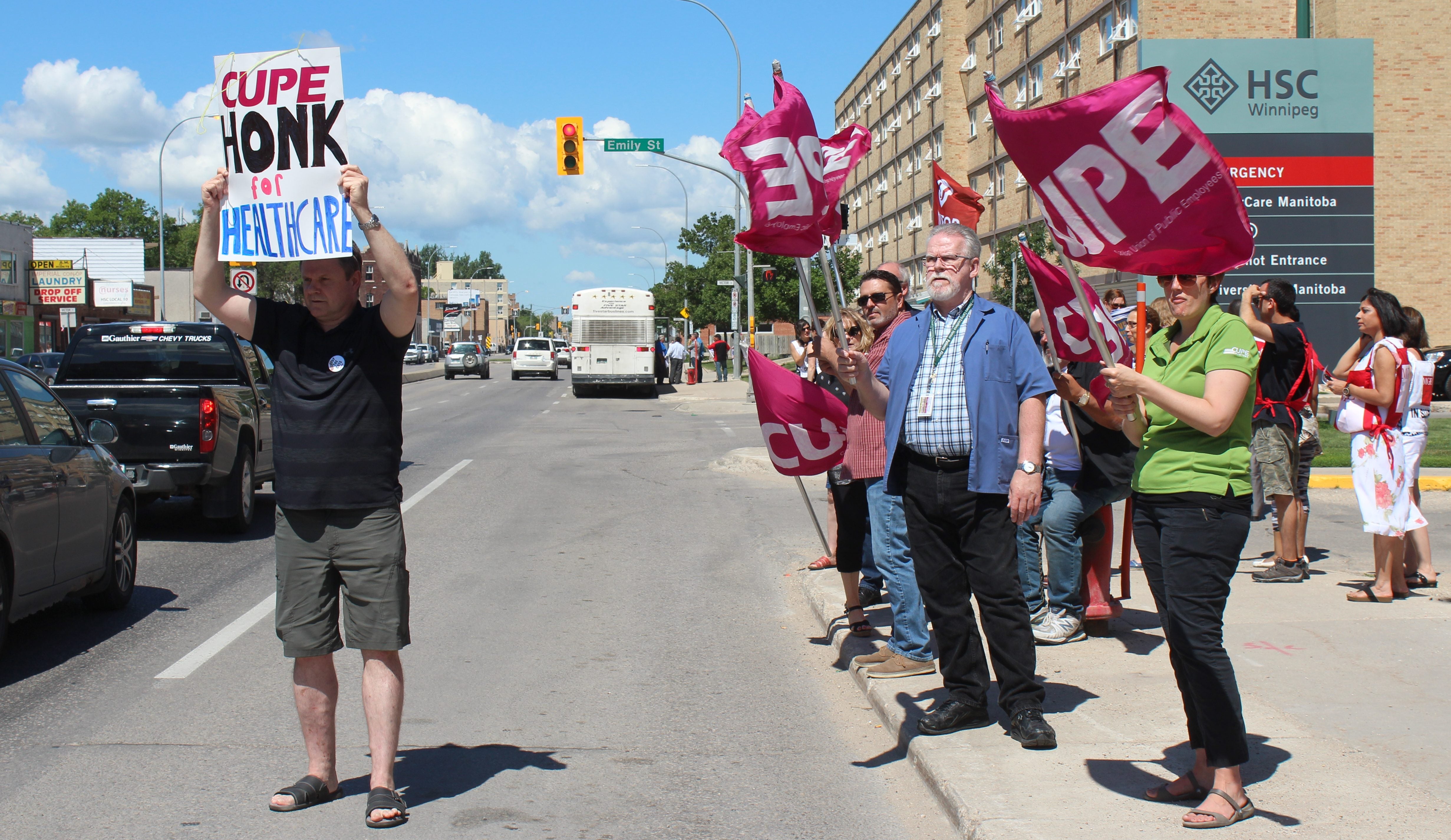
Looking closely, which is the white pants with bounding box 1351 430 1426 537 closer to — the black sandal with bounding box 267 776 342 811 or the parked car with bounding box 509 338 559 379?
the black sandal with bounding box 267 776 342 811

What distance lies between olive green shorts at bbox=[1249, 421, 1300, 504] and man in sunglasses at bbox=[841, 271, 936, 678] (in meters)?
3.47

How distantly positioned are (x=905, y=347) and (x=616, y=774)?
2.10 meters

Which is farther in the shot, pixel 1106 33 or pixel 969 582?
pixel 1106 33

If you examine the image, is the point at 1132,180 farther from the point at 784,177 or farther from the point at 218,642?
the point at 218,642

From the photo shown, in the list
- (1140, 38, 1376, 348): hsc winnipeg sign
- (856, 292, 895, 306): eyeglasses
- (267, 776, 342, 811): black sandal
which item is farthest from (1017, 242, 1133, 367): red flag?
(1140, 38, 1376, 348): hsc winnipeg sign

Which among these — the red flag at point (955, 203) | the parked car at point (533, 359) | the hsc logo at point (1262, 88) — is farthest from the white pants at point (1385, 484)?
the parked car at point (533, 359)

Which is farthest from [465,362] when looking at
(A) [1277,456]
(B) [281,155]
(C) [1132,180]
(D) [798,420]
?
(C) [1132,180]

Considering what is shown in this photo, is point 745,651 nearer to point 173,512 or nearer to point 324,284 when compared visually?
point 324,284

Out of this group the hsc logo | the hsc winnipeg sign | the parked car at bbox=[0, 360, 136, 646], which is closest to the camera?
the parked car at bbox=[0, 360, 136, 646]

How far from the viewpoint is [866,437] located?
6.20 metres

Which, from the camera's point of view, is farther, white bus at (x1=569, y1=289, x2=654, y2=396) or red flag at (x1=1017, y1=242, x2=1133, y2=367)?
white bus at (x1=569, y1=289, x2=654, y2=396)

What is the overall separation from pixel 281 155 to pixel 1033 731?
3.66 meters

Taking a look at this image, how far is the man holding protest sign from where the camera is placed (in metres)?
4.14

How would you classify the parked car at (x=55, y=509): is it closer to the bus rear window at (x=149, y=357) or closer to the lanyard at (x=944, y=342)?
the bus rear window at (x=149, y=357)
